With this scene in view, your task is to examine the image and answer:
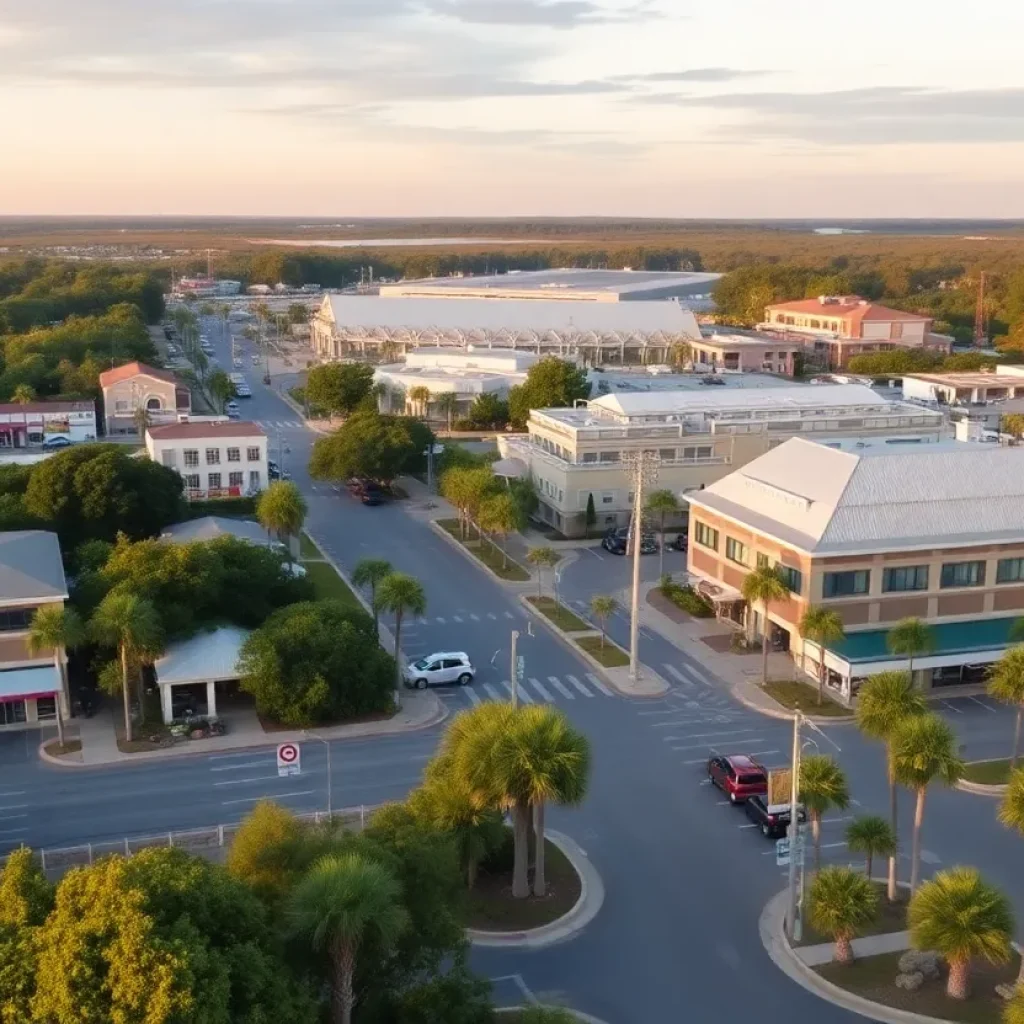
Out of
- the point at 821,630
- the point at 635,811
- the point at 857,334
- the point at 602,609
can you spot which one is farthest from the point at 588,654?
the point at 857,334

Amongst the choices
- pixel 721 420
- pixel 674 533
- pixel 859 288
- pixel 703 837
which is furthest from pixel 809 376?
pixel 703 837

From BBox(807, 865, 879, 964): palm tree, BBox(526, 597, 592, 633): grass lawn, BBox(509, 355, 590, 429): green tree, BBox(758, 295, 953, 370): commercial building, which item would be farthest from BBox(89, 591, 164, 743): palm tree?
BBox(758, 295, 953, 370): commercial building

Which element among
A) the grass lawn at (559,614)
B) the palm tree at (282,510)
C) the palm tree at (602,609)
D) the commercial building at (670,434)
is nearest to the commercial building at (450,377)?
the commercial building at (670,434)

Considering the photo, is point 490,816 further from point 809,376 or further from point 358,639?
point 809,376

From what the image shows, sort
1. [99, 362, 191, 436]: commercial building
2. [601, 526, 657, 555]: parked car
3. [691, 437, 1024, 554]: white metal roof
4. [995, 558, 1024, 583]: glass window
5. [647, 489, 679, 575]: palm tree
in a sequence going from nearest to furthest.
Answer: [691, 437, 1024, 554]: white metal roof < [995, 558, 1024, 583]: glass window < [647, 489, 679, 575]: palm tree < [601, 526, 657, 555]: parked car < [99, 362, 191, 436]: commercial building

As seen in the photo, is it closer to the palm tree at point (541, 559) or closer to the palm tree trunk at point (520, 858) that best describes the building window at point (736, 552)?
the palm tree at point (541, 559)

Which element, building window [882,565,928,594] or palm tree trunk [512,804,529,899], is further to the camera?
building window [882,565,928,594]

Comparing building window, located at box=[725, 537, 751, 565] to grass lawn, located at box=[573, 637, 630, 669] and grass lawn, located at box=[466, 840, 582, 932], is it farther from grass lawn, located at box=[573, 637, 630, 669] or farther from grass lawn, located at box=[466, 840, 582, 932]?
grass lawn, located at box=[466, 840, 582, 932]
